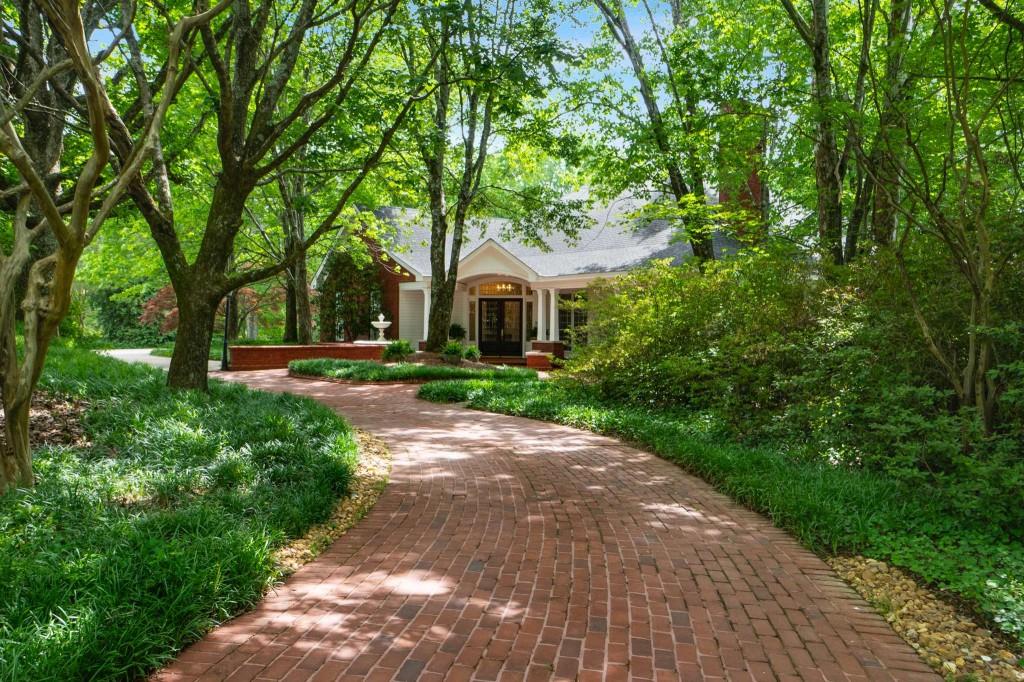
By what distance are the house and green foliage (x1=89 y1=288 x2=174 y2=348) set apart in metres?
17.6

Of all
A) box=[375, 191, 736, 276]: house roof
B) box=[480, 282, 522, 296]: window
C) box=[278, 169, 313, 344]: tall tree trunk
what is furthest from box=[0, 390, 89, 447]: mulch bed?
box=[480, 282, 522, 296]: window

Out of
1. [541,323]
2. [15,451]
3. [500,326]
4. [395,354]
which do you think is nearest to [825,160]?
[15,451]

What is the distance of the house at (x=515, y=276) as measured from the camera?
2188 cm

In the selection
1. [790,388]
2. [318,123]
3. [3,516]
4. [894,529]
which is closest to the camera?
[3,516]

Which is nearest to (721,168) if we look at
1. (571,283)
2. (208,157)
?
(571,283)

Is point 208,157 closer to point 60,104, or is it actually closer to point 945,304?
point 60,104

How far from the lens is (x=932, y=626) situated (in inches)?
131

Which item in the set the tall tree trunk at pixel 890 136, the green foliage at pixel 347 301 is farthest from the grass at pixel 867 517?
the green foliage at pixel 347 301

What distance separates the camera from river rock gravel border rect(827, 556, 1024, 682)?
9.66 ft

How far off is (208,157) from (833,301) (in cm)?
1653

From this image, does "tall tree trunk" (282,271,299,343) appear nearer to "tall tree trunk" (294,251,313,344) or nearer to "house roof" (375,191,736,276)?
"tall tree trunk" (294,251,313,344)

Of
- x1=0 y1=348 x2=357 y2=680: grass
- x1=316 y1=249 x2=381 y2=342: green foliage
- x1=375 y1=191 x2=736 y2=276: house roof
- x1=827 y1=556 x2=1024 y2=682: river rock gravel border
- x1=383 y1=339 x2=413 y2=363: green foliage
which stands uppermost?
x1=375 y1=191 x2=736 y2=276: house roof

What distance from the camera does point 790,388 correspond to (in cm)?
733

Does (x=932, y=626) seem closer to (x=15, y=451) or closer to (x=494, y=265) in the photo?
(x=15, y=451)
